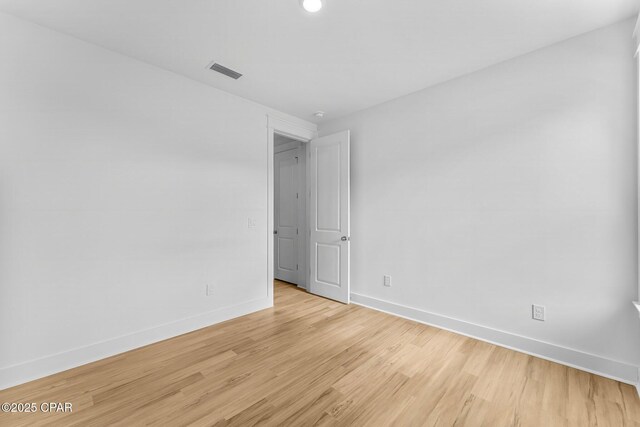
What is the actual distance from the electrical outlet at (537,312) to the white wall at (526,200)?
0.04m

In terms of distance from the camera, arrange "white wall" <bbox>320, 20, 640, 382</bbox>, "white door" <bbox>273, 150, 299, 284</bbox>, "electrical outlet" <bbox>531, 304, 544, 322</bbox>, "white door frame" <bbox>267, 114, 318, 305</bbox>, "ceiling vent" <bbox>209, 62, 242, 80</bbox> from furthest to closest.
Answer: "white door" <bbox>273, 150, 299, 284</bbox> → "white door frame" <bbox>267, 114, 318, 305</bbox> → "ceiling vent" <bbox>209, 62, 242, 80</bbox> → "electrical outlet" <bbox>531, 304, 544, 322</bbox> → "white wall" <bbox>320, 20, 640, 382</bbox>

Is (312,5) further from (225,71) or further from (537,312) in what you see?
(537,312)

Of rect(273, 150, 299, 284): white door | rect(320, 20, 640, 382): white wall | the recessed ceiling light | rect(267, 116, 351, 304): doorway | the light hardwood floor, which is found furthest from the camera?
rect(273, 150, 299, 284): white door

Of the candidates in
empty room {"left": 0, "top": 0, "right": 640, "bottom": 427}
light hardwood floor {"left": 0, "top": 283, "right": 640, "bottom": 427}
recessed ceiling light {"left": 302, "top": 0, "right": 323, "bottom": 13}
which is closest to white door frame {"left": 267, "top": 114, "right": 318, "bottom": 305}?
empty room {"left": 0, "top": 0, "right": 640, "bottom": 427}

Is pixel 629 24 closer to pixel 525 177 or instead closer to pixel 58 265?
pixel 525 177

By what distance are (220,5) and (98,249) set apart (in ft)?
7.02

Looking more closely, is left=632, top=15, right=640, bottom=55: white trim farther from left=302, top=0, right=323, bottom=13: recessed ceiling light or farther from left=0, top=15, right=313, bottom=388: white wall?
left=0, top=15, right=313, bottom=388: white wall

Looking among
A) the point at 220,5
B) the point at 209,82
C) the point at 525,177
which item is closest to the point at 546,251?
the point at 525,177

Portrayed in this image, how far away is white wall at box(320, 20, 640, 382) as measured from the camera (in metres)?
2.03

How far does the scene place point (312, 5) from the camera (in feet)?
6.03

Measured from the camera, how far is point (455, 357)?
2305 millimetres

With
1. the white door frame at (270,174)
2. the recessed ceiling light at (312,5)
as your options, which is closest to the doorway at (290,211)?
the white door frame at (270,174)

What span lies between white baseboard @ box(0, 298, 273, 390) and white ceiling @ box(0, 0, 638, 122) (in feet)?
8.25

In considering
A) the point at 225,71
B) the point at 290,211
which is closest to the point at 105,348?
the point at 225,71
